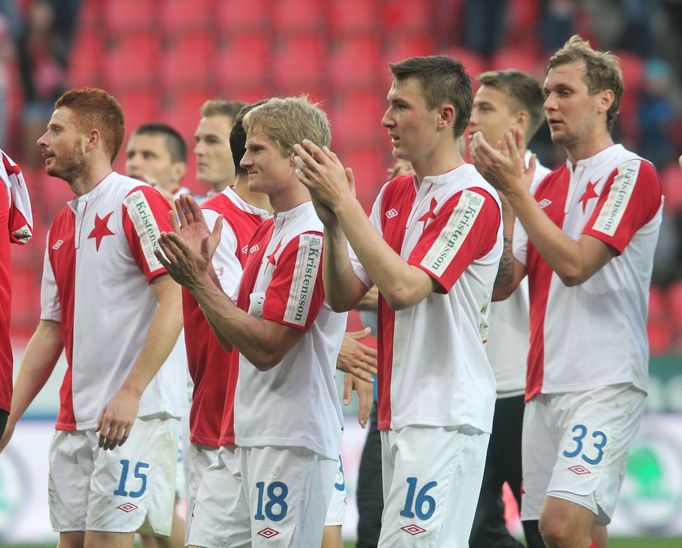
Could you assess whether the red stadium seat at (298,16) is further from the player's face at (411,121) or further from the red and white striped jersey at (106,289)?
the player's face at (411,121)

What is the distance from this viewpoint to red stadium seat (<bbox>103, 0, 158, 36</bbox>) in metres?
15.1

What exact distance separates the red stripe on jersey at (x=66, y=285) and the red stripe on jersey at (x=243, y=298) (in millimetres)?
829

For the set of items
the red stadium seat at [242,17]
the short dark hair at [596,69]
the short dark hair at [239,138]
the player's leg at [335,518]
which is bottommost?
the player's leg at [335,518]

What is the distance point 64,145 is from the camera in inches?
216

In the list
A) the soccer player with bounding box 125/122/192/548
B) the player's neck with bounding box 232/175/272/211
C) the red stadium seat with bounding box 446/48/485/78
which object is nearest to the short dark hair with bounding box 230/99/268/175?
the player's neck with bounding box 232/175/272/211

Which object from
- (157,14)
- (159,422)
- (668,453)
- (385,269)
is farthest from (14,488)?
(157,14)

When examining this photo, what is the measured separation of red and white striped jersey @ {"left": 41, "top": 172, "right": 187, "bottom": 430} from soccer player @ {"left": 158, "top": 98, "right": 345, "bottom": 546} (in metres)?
0.75

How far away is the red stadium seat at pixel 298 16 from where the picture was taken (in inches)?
590

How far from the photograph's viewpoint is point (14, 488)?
9375mm

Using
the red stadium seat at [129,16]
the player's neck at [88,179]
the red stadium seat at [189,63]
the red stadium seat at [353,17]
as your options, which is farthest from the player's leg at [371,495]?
the red stadium seat at [129,16]

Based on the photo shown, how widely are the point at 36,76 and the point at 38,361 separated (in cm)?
880

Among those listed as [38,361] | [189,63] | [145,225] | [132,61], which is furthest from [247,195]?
[132,61]

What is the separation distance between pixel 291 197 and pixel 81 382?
1.32 meters

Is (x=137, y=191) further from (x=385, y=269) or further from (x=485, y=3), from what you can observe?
(x=485, y=3)
